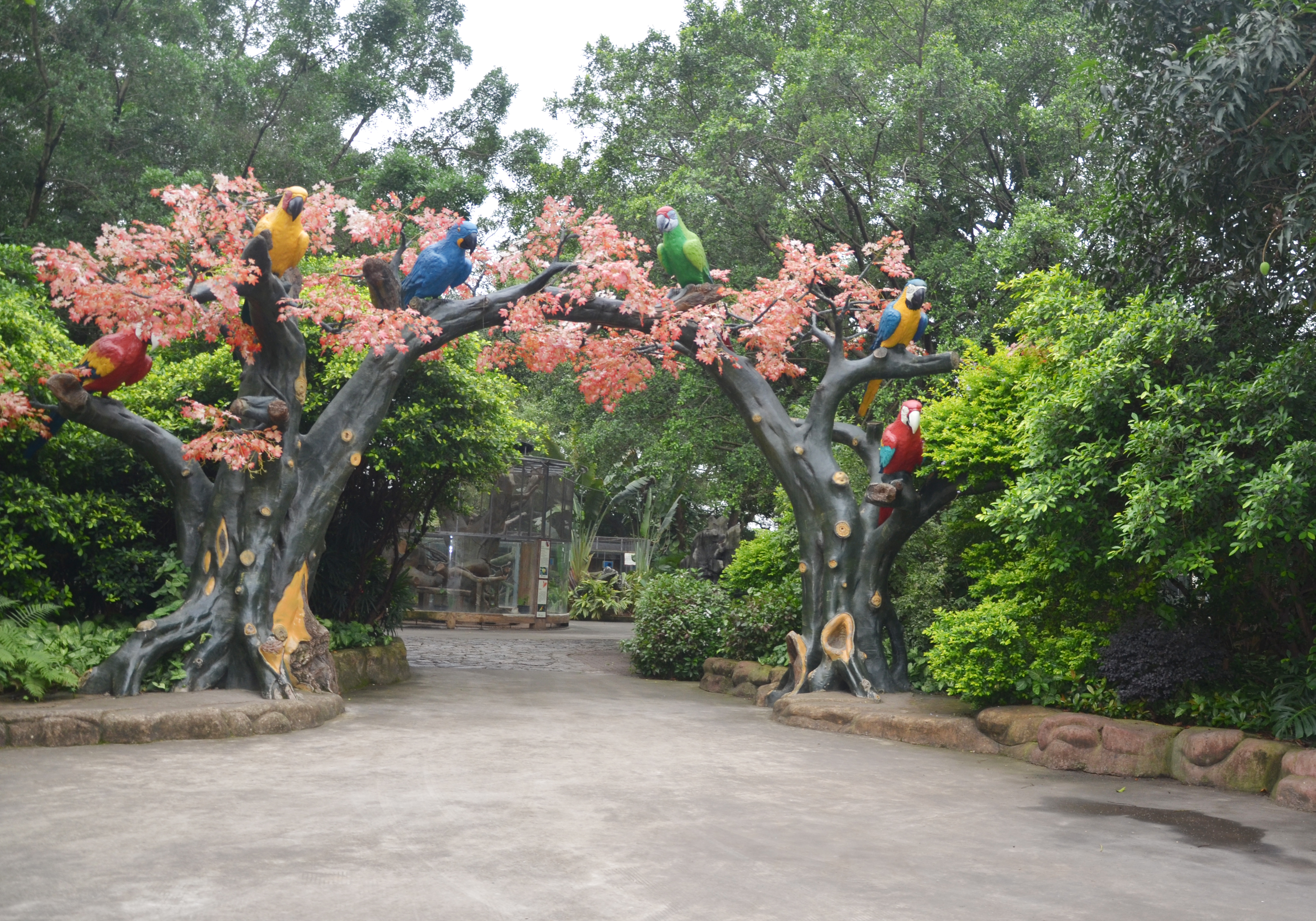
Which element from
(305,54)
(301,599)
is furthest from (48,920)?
(305,54)

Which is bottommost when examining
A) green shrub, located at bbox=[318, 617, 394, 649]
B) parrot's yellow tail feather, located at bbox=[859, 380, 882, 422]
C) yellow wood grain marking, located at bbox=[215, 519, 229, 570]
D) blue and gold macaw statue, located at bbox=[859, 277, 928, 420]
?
green shrub, located at bbox=[318, 617, 394, 649]

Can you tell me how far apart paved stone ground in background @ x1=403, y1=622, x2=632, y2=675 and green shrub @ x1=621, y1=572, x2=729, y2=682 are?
28.2 inches

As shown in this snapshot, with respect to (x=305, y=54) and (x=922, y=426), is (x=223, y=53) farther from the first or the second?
(x=922, y=426)

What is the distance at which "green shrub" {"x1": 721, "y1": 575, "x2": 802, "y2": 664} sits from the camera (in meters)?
11.5

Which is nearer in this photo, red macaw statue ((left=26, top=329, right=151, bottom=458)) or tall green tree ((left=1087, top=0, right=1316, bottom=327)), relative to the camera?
tall green tree ((left=1087, top=0, right=1316, bottom=327))

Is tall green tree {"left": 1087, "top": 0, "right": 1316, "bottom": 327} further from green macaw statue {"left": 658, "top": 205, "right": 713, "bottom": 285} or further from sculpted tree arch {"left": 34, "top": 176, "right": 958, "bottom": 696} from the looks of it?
green macaw statue {"left": 658, "top": 205, "right": 713, "bottom": 285}

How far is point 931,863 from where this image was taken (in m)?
4.42

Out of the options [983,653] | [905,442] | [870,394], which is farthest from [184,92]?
[983,653]

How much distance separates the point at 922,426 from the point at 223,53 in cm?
1879

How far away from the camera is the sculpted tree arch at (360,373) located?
786cm

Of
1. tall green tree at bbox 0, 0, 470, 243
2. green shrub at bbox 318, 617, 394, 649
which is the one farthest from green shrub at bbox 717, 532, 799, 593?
tall green tree at bbox 0, 0, 470, 243

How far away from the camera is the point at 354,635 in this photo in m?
11.1

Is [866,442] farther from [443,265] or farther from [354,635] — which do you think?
[354,635]

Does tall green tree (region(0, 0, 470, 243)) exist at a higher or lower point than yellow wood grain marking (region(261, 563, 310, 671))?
higher
